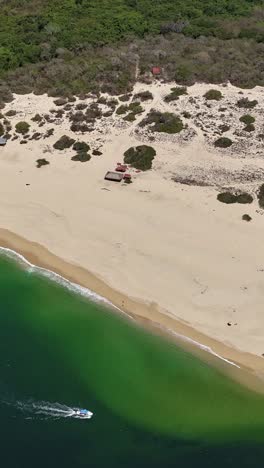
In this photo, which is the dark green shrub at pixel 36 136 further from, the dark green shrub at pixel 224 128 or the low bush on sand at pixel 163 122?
the dark green shrub at pixel 224 128

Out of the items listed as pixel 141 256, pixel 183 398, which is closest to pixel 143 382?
pixel 183 398

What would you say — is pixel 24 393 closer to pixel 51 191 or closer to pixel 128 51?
pixel 51 191

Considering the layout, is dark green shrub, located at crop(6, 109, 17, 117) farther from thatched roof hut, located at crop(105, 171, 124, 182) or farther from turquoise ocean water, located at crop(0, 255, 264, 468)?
turquoise ocean water, located at crop(0, 255, 264, 468)

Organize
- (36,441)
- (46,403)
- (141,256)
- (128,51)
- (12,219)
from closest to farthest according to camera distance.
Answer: (36,441) → (46,403) → (141,256) → (12,219) → (128,51)

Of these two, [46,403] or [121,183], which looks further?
[121,183]

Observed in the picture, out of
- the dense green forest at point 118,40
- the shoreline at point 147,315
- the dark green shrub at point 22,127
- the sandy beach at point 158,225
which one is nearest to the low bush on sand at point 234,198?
the sandy beach at point 158,225

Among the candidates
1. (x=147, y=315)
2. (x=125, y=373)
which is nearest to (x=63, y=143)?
(x=147, y=315)

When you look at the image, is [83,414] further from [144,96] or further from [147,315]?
[144,96]
